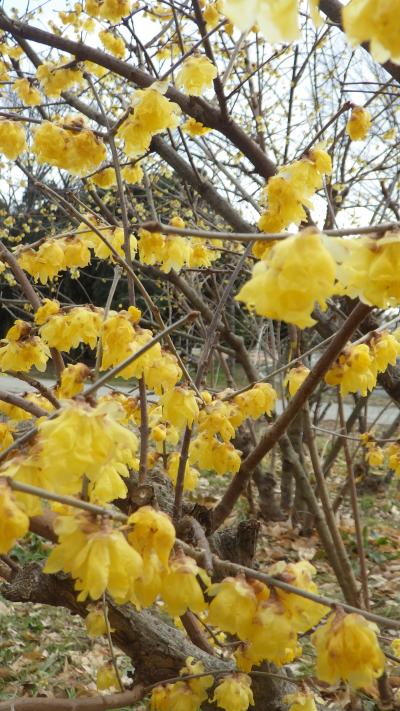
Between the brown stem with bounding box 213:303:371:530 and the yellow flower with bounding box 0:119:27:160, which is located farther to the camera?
the yellow flower with bounding box 0:119:27:160

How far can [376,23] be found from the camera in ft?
2.67

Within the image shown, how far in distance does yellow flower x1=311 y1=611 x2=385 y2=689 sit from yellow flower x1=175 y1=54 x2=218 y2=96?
1.92 meters

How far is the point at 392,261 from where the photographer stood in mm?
1025

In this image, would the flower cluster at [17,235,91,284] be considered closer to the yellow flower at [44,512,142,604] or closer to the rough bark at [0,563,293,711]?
the rough bark at [0,563,293,711]

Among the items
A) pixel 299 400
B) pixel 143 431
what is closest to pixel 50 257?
pixel 143 431

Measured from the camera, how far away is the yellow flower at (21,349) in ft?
6.79

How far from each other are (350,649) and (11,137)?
6.44 feet

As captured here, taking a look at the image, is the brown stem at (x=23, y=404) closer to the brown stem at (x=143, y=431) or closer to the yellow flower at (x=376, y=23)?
the brown stem at (x=143, y=431)

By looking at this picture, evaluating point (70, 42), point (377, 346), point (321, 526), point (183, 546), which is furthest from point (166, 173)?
point (183, 546)

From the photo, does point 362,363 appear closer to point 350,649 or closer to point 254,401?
point 254,401

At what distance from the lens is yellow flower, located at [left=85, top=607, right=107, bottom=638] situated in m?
1.84

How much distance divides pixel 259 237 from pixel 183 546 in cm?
71

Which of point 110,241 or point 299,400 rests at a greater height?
point 110,241

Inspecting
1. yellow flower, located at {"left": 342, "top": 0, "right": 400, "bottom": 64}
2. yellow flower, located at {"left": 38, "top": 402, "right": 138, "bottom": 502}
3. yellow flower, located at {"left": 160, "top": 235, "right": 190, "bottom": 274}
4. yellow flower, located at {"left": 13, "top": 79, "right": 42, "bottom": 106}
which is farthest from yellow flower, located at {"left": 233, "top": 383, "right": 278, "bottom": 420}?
yellow flower, located at {"left": 342, "top": 0, "right": 400, "bottom": 64}
